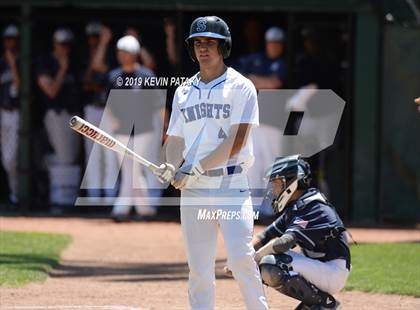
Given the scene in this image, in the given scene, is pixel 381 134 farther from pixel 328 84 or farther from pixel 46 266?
pixel 46 266

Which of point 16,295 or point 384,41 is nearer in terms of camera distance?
point 16,295

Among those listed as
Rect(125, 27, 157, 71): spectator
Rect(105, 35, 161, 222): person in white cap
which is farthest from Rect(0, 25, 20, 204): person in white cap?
Rect(125, 27, 157, 71): spectator

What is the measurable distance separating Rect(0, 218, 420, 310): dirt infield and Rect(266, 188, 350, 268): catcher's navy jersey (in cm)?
116

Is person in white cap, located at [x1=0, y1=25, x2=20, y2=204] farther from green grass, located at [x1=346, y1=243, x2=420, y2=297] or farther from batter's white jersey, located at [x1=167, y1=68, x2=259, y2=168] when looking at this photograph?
batter's white jersey, located at [x1=167, y1=68, x2=259, y2=168]

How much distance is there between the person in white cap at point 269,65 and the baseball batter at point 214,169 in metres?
6.62

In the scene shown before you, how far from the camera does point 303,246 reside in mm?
6461

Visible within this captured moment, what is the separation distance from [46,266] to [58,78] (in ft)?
14.7

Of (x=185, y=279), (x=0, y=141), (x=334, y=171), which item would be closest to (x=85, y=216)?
(x=0, y=141)

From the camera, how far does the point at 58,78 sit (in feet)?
43.7

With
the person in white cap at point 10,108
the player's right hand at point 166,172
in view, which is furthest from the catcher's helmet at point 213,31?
the person in white cap at point 10,108

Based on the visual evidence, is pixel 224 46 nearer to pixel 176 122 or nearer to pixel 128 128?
pixel 176 122

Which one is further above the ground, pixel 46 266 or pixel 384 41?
pixel 384 41

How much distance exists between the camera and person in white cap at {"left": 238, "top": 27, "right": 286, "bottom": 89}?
1269 cm

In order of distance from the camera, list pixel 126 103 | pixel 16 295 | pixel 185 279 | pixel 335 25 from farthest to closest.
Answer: pixel 335 25 < pixel 126 103 < pixel 185 279 < pixel 16 295
